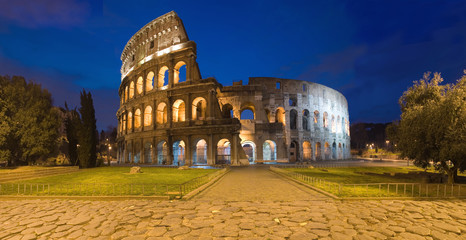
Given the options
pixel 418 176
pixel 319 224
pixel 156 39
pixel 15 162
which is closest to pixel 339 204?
pixel 319 224

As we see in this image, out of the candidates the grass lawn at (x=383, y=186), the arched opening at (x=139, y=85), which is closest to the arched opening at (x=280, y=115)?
the grass lawn at (x=383, y=186)

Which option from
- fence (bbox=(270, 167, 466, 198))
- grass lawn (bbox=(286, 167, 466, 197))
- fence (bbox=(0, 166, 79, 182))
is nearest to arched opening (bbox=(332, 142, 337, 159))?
grass lawn (bbox=(286, 167, 466, 197))

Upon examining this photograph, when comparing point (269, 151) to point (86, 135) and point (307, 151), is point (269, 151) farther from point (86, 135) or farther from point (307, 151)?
point (86, 135)

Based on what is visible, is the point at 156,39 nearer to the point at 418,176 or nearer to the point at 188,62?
the point at 188,62

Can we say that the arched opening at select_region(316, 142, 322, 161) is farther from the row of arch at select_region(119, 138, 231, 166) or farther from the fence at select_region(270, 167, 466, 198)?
the fence at select_region(270, 167, 466, 198)

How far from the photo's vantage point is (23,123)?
68.1ft

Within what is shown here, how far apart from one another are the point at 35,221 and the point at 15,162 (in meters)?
21.1

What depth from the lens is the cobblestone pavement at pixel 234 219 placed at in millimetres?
5148

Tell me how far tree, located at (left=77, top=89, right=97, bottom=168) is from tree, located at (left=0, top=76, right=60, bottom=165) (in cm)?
280

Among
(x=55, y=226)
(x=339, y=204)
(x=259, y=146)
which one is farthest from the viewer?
(x=259, y=146)

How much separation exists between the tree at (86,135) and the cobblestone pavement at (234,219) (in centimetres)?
1891

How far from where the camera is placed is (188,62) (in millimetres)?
32156

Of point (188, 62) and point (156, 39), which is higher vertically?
point (156, 39)

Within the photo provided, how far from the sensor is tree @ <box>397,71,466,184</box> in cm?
1066
